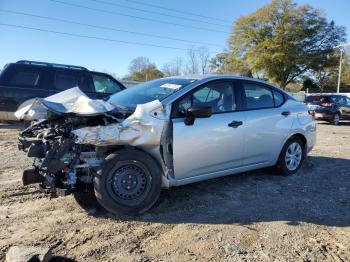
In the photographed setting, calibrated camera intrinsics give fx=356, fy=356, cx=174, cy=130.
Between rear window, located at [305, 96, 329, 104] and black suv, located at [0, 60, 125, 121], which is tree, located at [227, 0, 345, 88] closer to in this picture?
rear window, located at [305, 96, 329, 104]

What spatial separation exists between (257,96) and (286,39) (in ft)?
106

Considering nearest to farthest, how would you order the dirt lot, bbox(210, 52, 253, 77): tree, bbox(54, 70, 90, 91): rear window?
the dirt lot → bbox(54, 70, 90, 91): rear window → bbox(210, 52, 253, 77): tree

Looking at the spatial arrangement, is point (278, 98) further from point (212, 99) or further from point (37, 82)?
point (37, 82)

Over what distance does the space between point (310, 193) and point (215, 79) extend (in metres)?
2.21

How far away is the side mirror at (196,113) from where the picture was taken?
439 cm

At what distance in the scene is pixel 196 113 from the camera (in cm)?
439

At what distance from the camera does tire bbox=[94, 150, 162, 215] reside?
396cm

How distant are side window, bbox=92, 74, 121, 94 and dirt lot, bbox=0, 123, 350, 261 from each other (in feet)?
18.2

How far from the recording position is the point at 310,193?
17.4 ft

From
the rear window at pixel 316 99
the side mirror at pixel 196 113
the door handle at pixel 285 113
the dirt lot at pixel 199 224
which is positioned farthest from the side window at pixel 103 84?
the rear window at pixel 316 99

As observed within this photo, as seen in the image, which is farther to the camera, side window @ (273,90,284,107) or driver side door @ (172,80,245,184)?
side window @ (273,90,284,107)

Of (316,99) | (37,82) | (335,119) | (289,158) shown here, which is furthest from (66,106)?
(316,99)

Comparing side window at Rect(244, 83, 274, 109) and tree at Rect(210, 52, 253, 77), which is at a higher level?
tree at Rect(210, 52, 253, 77)

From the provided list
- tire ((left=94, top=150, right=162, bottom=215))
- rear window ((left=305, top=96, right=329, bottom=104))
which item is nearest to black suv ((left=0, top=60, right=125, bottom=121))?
tire ((left=94, top=150, right=162, bottom=215))
